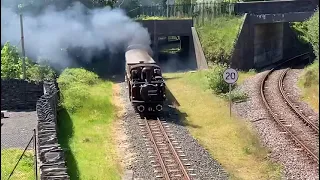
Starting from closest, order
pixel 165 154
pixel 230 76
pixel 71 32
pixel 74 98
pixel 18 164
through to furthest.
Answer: pixel 18 164 < pixel 165 154 < pixel 230 76 < pixel 74 98 < pixel 71 32

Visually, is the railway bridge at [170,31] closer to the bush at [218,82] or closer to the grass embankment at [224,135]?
the grass embankment at [224,135]

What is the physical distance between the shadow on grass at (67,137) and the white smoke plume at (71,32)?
511 inches

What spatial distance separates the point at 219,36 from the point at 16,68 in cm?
1635

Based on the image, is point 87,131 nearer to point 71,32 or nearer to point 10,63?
point 10,63

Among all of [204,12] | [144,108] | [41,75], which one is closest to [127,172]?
[144,108]

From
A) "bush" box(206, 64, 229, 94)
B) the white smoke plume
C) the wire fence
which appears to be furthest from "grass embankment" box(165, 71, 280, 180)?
the white smoke plume

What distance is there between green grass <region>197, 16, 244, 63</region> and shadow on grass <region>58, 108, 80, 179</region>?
53.2ft

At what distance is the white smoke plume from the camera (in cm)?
3291

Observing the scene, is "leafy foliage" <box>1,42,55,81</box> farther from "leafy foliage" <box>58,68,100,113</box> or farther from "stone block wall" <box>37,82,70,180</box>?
"stone block wall" <box>37,82,70,180</box>

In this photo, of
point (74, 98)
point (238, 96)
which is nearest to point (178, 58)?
point (238, 96)

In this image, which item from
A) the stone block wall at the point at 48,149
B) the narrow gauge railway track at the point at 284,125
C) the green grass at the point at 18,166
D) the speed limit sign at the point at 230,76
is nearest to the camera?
the stone block wall at the point at 48,149

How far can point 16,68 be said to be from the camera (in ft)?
88.2

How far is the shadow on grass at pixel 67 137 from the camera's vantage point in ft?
43.5

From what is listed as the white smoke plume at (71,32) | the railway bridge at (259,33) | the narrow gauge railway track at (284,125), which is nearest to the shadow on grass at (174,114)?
the narrow gauge railway track at (284,125)
